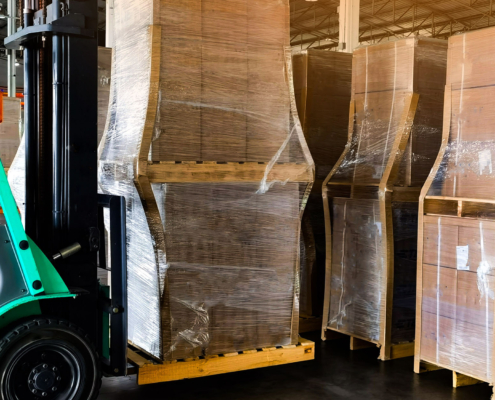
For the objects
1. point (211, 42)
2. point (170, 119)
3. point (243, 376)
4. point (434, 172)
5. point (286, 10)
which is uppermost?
point (286, 10)

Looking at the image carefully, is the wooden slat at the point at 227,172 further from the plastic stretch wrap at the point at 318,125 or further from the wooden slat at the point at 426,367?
the wooden slat at the point at 426,367

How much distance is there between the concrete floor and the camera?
4.19 meters

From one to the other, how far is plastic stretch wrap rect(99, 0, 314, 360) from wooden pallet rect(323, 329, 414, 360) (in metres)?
1.08

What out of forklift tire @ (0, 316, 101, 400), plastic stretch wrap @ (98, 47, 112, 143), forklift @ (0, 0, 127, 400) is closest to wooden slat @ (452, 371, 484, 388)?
forklift @ (0, 0, 127, 400)

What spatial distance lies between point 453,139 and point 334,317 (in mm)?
1898

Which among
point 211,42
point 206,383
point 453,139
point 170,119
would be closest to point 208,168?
point 170,119

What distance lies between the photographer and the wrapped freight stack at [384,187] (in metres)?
5.01

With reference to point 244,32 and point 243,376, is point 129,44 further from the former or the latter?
point 243,376

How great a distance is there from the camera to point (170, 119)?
3895mm

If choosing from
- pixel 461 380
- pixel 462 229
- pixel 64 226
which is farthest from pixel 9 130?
pixel 461 380

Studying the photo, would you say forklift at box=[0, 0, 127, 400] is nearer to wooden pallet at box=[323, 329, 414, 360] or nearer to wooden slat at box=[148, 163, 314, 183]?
wooden slat at box=[148, 163, 314, 183]

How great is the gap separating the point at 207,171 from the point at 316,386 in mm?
1725

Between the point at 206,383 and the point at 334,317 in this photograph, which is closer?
the point at 206,383

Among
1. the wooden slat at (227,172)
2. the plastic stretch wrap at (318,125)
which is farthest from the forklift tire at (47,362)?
the plastic stretch wrap at (318,125)
